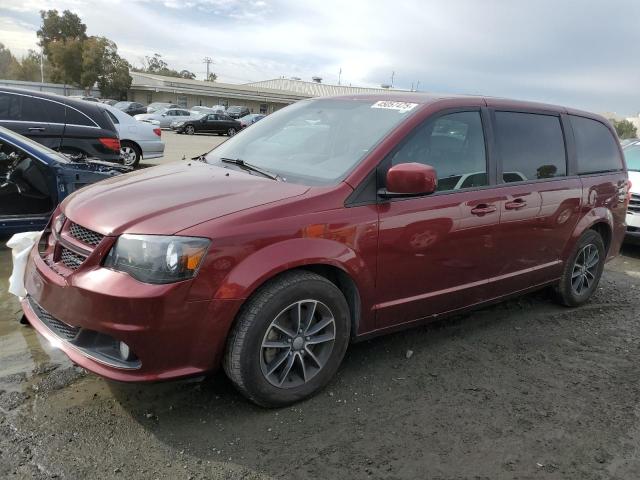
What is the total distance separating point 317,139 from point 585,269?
296 cm

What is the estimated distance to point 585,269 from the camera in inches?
196

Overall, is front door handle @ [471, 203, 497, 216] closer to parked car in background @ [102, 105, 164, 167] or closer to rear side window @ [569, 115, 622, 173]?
rear side window @ [569, 115, 622, 173]

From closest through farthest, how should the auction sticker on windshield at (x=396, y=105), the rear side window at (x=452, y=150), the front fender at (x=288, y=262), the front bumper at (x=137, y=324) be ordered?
Result: the front bumper at (x=137, y=324), the front fender at (x=288, y=262), the rear side window at (x=452, y=150), the auction sticker on windshield at (x=396, y=105)

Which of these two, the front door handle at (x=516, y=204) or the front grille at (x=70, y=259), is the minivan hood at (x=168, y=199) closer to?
the front grille at (x=70, y=259)

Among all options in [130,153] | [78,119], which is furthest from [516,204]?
[130,153]

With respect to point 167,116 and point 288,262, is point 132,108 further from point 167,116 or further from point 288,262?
point 288,262

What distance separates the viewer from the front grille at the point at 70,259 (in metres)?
2.84

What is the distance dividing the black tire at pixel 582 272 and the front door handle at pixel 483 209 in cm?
141

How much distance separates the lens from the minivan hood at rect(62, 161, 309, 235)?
2.69m

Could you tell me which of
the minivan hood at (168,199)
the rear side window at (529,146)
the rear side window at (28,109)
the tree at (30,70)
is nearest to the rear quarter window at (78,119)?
the rear side window at (28,109)

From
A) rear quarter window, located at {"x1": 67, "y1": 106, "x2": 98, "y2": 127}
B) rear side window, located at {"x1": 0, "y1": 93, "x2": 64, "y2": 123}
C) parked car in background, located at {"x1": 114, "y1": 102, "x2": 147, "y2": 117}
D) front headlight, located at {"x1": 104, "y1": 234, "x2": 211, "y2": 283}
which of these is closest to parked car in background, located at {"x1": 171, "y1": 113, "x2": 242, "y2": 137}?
parked car in background, located at {"x1": 114, "y1": 102, "x2": 147, "y2": 117}

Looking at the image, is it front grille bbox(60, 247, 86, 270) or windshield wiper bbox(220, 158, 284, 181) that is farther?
windshield wiper bbox(220, 158, 284, 181)

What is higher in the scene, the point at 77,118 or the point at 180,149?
the point at 77,118

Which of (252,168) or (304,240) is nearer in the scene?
(304,240)
